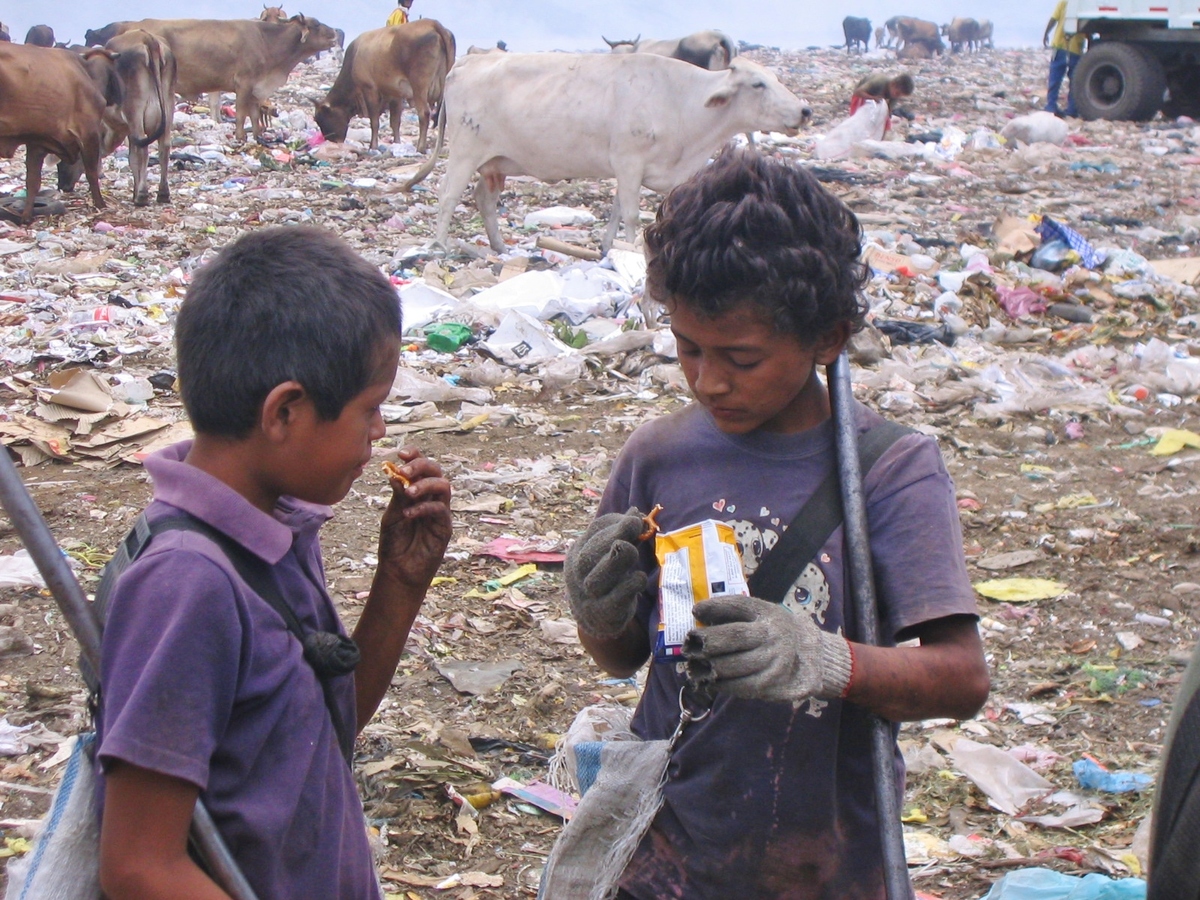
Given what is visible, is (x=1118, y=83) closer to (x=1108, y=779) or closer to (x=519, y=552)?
(x=519, y=552)

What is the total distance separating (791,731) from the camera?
1.48m

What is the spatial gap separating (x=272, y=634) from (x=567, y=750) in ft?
2.00

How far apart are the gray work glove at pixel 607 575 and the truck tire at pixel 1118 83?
19437 mm

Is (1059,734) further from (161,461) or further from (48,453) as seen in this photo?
(48,453)

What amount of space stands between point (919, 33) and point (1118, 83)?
1151 inches

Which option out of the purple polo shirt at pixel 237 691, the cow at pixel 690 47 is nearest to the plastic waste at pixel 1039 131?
the cow at pixel 690 47

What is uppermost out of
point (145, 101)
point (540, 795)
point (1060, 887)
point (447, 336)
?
point (145, 101)

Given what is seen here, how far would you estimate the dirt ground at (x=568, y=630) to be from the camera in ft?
9.18

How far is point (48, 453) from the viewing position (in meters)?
5.32

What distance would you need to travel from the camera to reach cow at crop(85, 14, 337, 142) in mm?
16469

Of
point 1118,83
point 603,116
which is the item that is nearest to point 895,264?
point 603,116

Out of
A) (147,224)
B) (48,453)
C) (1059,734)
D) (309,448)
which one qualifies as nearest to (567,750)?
(309,448)

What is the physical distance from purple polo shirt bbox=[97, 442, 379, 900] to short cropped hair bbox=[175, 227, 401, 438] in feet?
0.34

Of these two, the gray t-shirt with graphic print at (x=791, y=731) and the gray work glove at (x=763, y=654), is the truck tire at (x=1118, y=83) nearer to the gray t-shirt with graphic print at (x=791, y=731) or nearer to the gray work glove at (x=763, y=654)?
the gray t-shirt with graphic print at (x=791, y=731)
